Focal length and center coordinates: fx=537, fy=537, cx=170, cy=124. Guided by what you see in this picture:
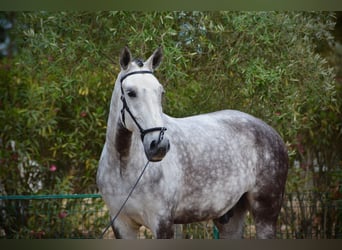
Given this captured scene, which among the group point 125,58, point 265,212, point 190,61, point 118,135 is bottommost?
point 265,212

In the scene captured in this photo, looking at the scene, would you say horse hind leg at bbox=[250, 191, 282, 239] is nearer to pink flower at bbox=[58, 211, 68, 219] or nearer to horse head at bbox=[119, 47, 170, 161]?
horse head at bbox=[119, 47, 170, 161]

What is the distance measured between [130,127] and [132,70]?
268mm

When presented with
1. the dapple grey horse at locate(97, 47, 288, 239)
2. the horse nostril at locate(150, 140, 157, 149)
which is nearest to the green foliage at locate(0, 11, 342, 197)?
the dapple grey horse at locate(97, 47, 288, 239)

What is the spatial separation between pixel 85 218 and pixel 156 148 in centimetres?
238

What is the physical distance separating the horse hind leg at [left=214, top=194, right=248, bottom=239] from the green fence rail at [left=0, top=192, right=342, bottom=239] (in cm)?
107

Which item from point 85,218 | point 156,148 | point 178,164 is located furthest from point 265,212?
point 85,218

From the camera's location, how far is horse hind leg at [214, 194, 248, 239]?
3.17 m

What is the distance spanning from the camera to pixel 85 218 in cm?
448

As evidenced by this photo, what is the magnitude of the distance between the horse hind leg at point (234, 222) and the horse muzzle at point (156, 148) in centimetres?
100

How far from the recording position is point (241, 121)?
124 inches

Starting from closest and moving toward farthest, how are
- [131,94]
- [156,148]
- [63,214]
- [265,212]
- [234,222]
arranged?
[156,148], [131,94], [265,212], [234,222], [63,214]

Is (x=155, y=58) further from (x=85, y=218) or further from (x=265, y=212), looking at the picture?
(x=85, y=218)

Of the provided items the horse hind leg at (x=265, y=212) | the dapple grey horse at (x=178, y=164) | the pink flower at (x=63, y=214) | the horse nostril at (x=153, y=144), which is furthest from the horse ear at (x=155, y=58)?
the pink flower at (x=63, y=214)
